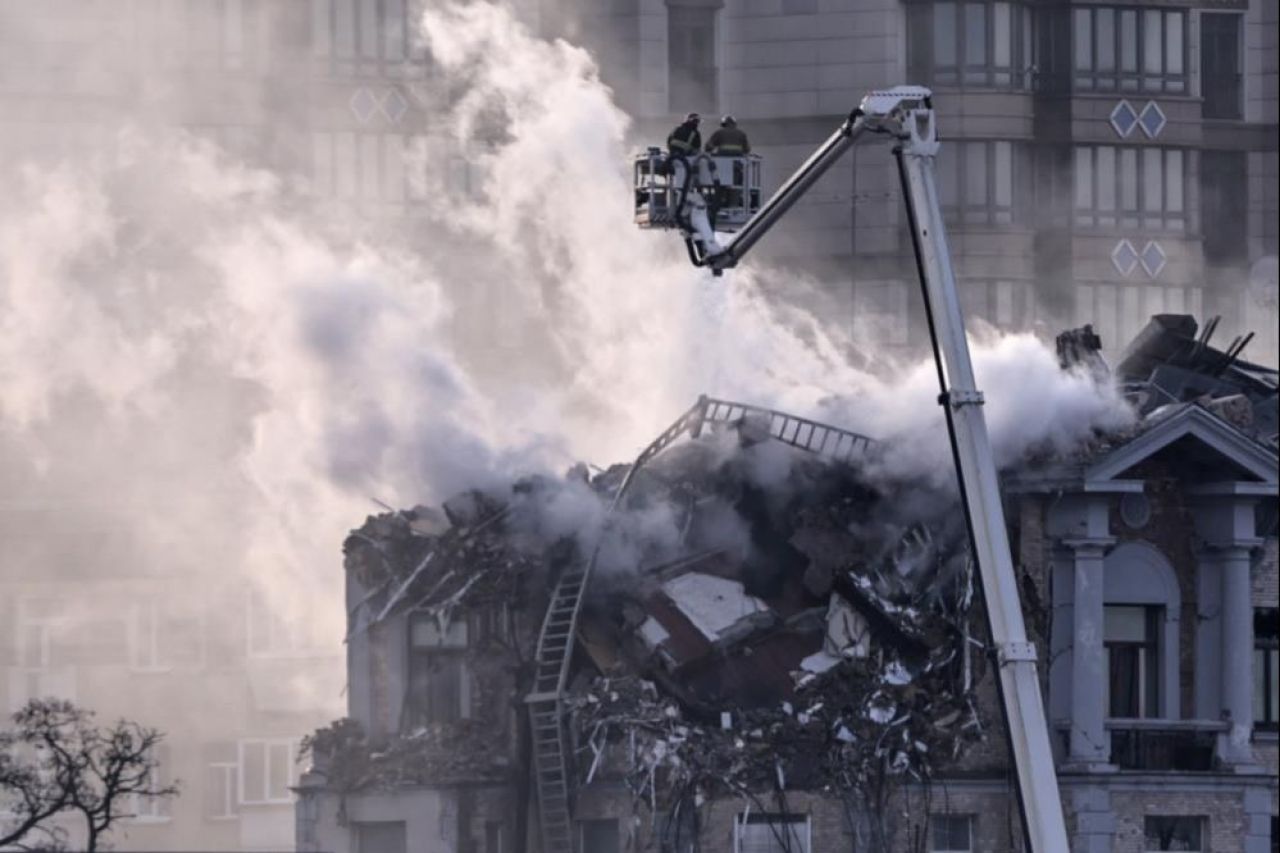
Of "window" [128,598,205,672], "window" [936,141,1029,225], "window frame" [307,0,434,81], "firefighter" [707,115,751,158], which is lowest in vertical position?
"window" [128,598,205,672]

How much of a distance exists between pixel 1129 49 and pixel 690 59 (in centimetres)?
1232

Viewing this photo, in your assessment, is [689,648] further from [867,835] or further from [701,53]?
[701,53]

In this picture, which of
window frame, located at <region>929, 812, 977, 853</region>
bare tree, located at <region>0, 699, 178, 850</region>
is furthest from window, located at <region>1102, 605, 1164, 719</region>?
bare tree, located at <region>0, 699, 178, 850</region>

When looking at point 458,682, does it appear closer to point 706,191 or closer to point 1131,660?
point 706,191

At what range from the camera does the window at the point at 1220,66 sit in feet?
333

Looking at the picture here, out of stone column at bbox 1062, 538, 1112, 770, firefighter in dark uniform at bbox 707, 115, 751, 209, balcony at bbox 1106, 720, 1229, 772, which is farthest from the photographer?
balcony at bbox 1106, 720, 1229, 772

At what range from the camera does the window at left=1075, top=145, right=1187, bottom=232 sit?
101m

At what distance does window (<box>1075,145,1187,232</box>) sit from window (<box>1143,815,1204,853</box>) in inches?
1427

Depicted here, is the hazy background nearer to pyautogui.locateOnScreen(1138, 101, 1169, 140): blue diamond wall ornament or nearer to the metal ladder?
the metal ladder

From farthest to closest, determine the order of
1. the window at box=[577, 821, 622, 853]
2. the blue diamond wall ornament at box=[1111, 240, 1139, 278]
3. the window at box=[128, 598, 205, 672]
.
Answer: the blue diamond wall ornament at box=[1111, 240, 1139, 278] < the window at box=[128, 598, 205, 672] < the window at box=[577, 821, 622, 853]

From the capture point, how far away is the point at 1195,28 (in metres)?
101

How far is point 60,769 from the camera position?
7588cm

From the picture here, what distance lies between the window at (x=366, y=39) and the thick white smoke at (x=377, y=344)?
8.12 ft

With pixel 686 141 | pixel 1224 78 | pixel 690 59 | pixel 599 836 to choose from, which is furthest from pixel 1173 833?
pixel 1224 78
